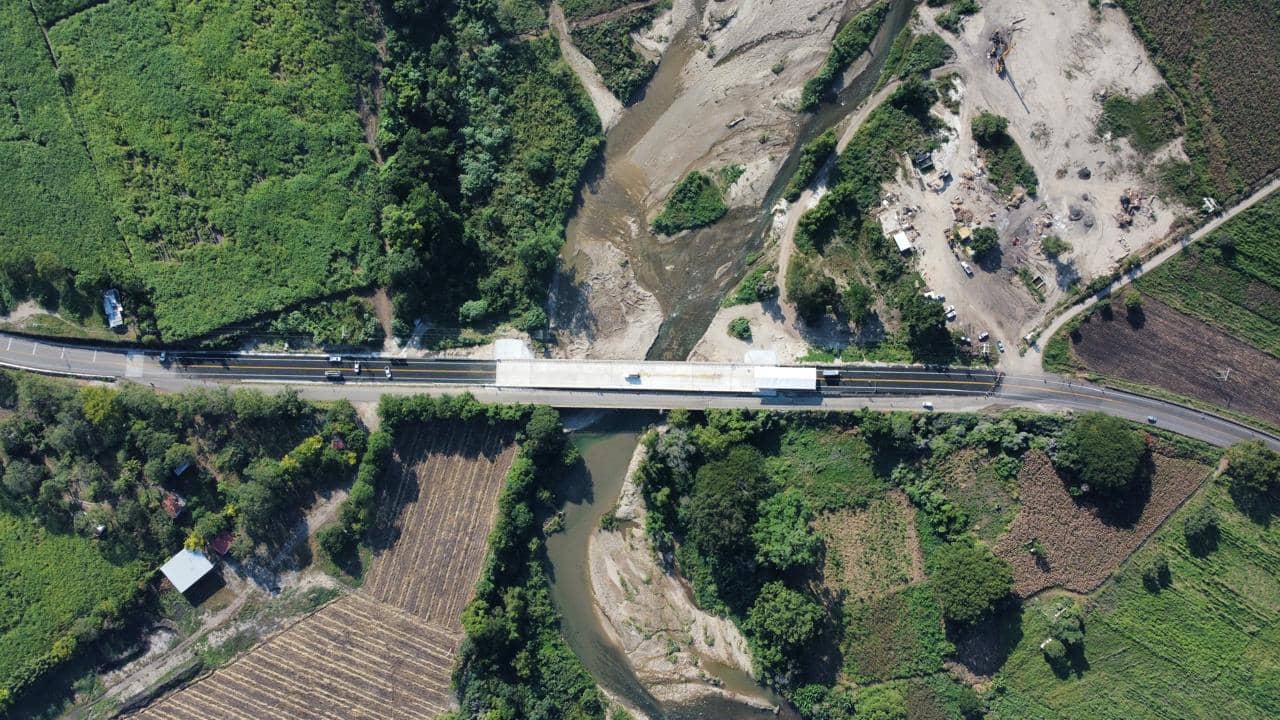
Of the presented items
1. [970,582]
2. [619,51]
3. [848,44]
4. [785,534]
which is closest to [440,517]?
[785,534]

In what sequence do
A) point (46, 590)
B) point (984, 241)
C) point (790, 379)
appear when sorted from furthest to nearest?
point (790, 379) < point (46, 590) < point (984, 241)

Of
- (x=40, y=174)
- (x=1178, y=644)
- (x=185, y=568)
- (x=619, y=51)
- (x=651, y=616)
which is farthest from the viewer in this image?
(x=619, y=51)

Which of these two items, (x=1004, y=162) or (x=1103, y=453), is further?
(x=1004, y=162)

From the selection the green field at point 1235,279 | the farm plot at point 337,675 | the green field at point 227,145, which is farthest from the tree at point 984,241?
the farm plot at point 337,675

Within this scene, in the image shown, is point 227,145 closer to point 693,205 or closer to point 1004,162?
point 693,205

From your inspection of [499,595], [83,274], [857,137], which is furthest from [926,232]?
[83,274]

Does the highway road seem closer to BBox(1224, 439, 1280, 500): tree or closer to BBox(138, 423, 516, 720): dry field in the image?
BBox(138, 423, 516, 720): dry field

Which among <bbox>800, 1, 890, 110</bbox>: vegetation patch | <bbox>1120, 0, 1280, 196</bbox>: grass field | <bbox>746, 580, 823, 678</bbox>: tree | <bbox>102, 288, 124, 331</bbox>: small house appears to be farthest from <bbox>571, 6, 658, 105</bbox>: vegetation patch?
<bbox>102, 288, 124, 331</bbox>: small house
